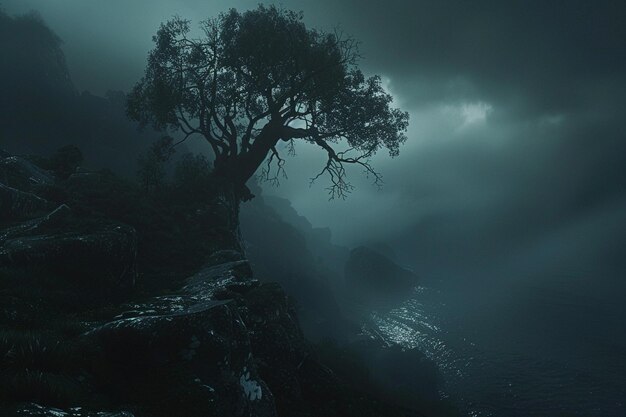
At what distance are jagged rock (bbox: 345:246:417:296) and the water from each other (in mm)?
14788

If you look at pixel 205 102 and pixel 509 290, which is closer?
pixel 205 102

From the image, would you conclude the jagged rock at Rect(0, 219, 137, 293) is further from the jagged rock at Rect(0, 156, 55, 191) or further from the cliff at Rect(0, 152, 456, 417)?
the jagged rock at Rect(0, 156, 55, 191)

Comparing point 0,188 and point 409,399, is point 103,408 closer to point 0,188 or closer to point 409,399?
point 0,188

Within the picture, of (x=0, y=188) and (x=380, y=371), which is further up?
(x=0, y=188)

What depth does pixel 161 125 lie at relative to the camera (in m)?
28.1

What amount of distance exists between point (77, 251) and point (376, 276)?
13011 cm

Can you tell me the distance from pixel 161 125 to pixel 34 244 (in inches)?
765

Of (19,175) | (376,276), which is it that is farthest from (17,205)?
(376,276)

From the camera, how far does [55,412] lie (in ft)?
15.4

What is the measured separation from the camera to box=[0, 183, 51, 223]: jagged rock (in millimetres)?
14451

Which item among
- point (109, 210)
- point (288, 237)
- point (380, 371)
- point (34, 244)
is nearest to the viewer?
point (34, 244)

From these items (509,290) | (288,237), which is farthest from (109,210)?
(509,290)

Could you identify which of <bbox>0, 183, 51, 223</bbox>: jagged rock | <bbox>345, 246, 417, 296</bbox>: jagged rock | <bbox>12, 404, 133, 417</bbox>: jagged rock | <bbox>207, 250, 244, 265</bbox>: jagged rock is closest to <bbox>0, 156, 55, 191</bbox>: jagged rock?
<bbox>0, 183, 51, 223</bbox>: jagged rock

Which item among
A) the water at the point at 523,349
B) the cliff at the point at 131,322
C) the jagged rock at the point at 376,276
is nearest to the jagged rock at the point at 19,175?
the cliff at the point at 131,322
